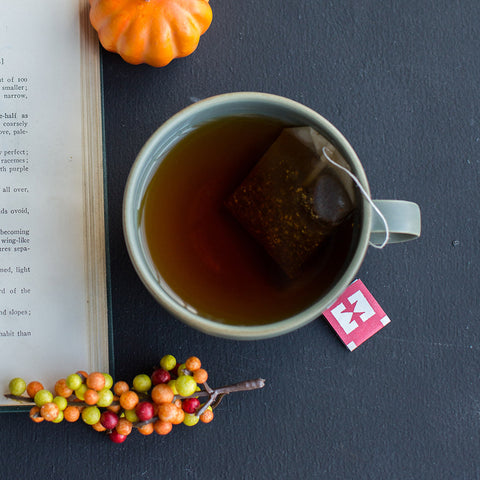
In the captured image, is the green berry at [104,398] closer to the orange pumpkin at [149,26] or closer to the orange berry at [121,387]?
the orange berry at [121,387]

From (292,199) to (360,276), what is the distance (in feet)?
0.49

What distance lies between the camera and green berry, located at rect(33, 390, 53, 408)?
55cm

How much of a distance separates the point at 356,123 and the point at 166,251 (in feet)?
0.93

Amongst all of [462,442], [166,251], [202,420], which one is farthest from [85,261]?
[462,442]

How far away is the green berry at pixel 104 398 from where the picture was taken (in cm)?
55

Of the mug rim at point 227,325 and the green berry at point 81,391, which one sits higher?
the mug rim at point 227,325

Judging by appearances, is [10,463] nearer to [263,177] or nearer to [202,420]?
[202,420]

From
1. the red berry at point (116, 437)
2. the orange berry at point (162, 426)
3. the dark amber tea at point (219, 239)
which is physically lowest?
the red berry at point (116, 437)

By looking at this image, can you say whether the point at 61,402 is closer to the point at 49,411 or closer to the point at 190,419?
the point at 49,411

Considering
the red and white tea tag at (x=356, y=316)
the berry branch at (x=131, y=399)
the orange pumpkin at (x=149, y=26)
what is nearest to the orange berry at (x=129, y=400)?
the berry branch at (x=131, y=399)

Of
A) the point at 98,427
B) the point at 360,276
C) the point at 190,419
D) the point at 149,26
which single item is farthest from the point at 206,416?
the point at 149,26

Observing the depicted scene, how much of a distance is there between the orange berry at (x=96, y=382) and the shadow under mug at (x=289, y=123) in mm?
→ 154

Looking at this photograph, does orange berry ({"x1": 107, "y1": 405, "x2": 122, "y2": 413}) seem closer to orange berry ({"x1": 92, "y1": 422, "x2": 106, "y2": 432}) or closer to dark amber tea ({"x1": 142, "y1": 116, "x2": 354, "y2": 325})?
orange berry ({"x1": 92, "y1": 422, "x2": 106, "y2": 432})

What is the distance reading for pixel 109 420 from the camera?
1.82ft
